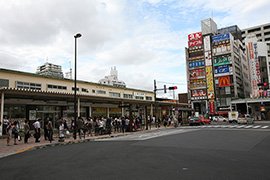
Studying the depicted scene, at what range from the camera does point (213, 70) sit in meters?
61.8

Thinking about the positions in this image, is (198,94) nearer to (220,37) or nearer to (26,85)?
(220,37)

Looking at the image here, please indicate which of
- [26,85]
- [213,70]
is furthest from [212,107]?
[26,85]

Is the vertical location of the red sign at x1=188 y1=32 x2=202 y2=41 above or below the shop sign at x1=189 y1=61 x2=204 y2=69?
above

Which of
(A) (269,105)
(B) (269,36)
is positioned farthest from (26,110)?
(B) (269,36)

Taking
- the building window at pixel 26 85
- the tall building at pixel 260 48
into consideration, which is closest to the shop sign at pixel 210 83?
the tall building at pixel 260 48

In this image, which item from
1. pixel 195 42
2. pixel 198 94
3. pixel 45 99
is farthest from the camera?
pixel 195 42

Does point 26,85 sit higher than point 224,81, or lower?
lower

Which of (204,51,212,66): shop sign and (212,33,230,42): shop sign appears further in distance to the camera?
(204,51,212,66): shop sign

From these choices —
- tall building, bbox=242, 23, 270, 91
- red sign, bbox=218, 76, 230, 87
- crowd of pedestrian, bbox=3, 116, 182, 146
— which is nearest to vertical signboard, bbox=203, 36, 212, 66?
red sign, bbox=218, 76, 230, 87

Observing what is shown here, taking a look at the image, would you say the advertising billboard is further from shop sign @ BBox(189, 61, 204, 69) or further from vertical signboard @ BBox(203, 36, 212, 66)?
vertical signboard @ BBox(203, 36, 212, 66)

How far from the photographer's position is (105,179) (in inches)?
213

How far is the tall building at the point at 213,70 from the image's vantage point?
196 feet

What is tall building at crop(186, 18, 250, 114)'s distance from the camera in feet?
196

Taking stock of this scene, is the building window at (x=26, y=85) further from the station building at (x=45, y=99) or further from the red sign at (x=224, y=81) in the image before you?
the red sign at (x=224, y=81)
